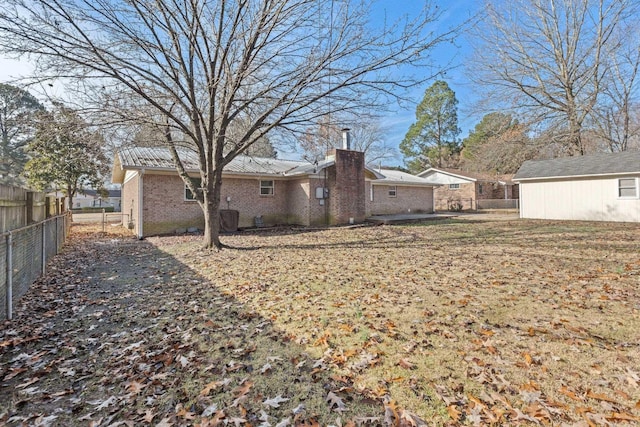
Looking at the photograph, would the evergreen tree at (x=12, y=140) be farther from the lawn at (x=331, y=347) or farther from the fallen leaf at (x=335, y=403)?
the fallen leaf at (x=335, y=403)

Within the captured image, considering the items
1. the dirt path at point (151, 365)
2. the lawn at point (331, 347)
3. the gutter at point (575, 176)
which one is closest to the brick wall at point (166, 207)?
the lawn at point (331, 347)

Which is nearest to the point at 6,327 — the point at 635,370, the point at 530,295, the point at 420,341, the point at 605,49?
the point at 420,341

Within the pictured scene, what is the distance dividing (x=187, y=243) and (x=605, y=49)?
85.0ft

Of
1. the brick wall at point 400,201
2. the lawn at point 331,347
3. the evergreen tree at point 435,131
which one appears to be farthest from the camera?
the evergreen tree at point 435,131

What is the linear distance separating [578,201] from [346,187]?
12.4 m

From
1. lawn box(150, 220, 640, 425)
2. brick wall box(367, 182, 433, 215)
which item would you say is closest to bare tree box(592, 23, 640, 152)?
brick wall box(367, 182, 433, 215)

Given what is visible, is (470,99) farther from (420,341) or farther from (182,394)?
(182,394)

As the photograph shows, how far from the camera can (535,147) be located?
21875 millimetres

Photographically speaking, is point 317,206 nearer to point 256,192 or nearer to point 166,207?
point 256,192

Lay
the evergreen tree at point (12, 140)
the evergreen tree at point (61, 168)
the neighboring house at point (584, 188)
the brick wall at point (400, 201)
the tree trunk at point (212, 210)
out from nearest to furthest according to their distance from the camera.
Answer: the tree trunk at point (212, 210) < the neighboring house at point (584, 188) < the evergreen tree at point (61, 168) < the brick wall at point (400, 201) < the evergreen tree at point (12, 140)

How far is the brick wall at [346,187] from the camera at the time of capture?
17.6 m

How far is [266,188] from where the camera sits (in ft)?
57.2

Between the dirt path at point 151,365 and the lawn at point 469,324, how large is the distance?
1.23ft

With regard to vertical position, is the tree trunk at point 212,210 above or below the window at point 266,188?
below
